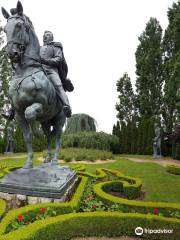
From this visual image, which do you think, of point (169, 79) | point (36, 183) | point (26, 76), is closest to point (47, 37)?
point (26, 76)

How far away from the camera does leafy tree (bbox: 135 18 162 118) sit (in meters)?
29.1

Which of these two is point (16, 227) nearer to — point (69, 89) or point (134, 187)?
point (134, 187)

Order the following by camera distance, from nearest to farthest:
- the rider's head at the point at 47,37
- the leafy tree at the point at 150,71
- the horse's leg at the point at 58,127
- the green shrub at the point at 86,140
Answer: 1. the rider's head at the point at 47,37
2. the horse's leg at the point at 58,127
3. the green shrub at the point at 86,140
4. the leafy tree at the point at 150,71

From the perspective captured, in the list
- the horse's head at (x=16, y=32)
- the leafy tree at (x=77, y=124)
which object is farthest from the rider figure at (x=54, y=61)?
the leafy tree at (x=77, y=124)

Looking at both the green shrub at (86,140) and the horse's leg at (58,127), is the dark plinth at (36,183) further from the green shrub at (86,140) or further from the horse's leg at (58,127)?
the green shrub at (86,140)

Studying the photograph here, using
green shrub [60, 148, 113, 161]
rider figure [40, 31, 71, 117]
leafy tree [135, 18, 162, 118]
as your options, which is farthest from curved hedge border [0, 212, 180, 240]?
leafy tree [135, 18, 162, 118]

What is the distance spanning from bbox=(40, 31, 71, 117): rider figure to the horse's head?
1143 millimetres

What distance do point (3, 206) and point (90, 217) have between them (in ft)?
5.41

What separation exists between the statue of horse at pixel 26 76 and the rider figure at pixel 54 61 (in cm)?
21

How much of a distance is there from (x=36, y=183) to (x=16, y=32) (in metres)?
3.11

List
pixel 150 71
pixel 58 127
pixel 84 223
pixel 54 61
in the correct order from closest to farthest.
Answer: pixel 84 223
pixel 54 61
pixel 58 127
pixel 150 71

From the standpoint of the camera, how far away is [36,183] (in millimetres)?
5441

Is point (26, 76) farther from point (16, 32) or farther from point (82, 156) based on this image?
point (82, 156)

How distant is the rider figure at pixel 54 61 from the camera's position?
6281 millimetres
